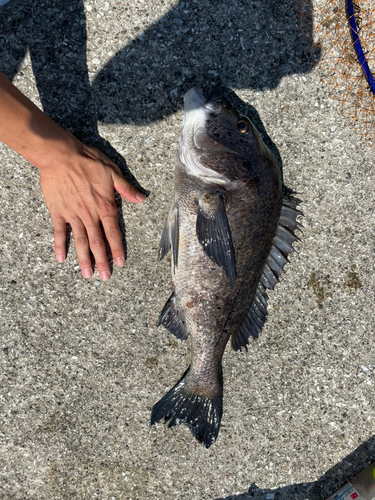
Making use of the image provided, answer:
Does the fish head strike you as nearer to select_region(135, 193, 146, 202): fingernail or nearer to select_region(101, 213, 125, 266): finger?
select_region(135, 193, 146, 202): fingernail

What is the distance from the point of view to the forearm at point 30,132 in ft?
6.59

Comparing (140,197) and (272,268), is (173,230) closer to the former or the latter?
(140,197)

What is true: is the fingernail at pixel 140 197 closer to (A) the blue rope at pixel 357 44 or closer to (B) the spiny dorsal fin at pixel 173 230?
(B) the spiny dorsal fin at pixel 173 230

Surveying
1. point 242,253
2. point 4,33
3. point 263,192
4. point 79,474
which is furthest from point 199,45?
point 79,474

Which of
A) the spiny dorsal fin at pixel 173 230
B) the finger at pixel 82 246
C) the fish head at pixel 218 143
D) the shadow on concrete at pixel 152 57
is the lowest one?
the finger at pixel 82 246

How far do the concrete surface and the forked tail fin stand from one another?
17 cm

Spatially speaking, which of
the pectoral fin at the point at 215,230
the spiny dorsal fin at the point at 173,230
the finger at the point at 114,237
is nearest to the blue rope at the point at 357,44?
the pectoral fin at the point at 215,230

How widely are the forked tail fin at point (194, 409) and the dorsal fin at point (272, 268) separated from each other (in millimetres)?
411

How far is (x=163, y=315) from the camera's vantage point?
7.52ft

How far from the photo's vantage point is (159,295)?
8.23 ft

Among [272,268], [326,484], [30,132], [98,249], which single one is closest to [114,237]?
[98,249]

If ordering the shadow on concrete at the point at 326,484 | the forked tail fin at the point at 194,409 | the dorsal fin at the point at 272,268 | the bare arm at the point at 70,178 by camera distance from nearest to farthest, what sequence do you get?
the bare arm at the point at 70,178 → the dorsal fin at the point at 272,268 → the forked tail fin at the point at 194,409 → the shadow on concrete at the point at 326,484

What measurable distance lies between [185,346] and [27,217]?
5.37 ft

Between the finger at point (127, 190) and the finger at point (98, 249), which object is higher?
the finger at point (127, 190)
